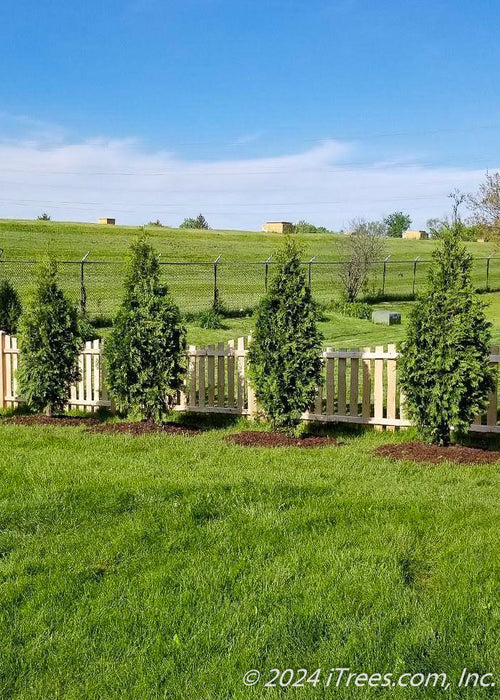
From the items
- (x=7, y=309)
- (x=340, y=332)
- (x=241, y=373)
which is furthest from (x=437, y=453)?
(x=340, y=332)

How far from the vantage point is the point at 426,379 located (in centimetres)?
795

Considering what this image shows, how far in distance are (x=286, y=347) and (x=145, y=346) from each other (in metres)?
1.89

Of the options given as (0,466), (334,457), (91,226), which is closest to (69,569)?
(0,466)

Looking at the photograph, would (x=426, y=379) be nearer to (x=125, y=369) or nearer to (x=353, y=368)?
(x=353, y=368)

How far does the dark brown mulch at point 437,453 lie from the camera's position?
24.9 feet

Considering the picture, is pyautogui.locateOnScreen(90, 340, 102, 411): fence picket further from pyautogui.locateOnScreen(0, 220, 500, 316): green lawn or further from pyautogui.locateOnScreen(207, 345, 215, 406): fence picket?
pyautogui.locateOnScreen(0, 220, 500, 316): green lawn

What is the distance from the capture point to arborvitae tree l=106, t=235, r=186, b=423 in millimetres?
9305

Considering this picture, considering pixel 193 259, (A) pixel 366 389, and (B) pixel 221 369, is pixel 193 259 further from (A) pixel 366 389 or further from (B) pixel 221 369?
→ (A) pixel 366 389

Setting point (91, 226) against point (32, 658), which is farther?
point (91, 226)

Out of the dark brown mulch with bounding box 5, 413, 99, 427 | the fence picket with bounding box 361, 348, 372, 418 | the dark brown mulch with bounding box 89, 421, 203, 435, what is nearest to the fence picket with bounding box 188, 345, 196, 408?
the dark brown mulch with bounding box 89, 421, 203, 435

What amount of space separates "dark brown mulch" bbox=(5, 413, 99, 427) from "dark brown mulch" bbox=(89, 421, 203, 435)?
43cm

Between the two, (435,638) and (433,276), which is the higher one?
(433,276)

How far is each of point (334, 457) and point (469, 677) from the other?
4.32 metres

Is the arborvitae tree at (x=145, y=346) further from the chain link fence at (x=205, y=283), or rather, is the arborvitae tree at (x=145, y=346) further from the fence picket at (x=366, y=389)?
the chain link fence at (x=205, y=283)
